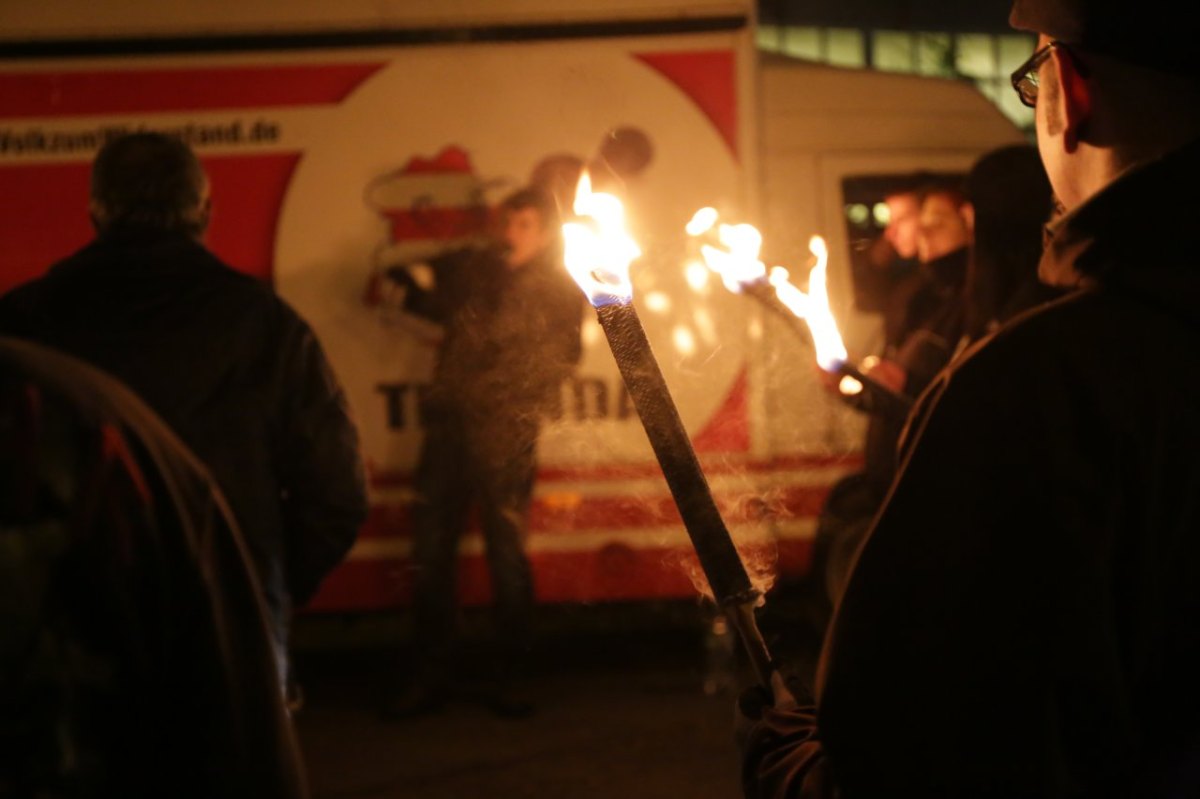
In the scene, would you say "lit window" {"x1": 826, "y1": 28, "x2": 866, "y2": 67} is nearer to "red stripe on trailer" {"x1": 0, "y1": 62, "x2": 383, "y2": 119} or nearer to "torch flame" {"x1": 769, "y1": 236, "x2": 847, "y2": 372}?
"red stripe on trailer" {"x1": 0, "y1": 62, "x2": 383, "y2": 119}

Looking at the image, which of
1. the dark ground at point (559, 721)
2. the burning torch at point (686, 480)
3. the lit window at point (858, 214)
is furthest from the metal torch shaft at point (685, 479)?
the lit window at point (858, 214)

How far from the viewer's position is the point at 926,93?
6527 millimetres

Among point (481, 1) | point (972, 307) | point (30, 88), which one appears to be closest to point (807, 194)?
point (481, 1)

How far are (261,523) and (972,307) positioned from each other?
7.68 feet

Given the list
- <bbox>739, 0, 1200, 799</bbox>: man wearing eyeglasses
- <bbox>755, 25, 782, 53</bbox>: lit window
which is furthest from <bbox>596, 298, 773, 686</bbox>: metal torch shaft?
<bbox>755, 25, 782, 53</bbox>: lit window

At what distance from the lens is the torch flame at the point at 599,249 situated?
5.55 feet

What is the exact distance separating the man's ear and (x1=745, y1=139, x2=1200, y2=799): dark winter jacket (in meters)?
0.18

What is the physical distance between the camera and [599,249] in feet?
6.14

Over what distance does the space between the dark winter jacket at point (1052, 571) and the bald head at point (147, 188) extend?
2311mm

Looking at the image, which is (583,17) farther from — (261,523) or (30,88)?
(261,523)

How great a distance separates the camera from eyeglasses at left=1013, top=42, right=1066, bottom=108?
1439 mm

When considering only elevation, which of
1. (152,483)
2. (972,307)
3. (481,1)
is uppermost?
(481,1)

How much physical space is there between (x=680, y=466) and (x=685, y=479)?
0.05ft

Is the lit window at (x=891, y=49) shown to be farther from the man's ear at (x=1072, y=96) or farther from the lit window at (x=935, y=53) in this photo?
the man's ear at (x=1072, y=96)
